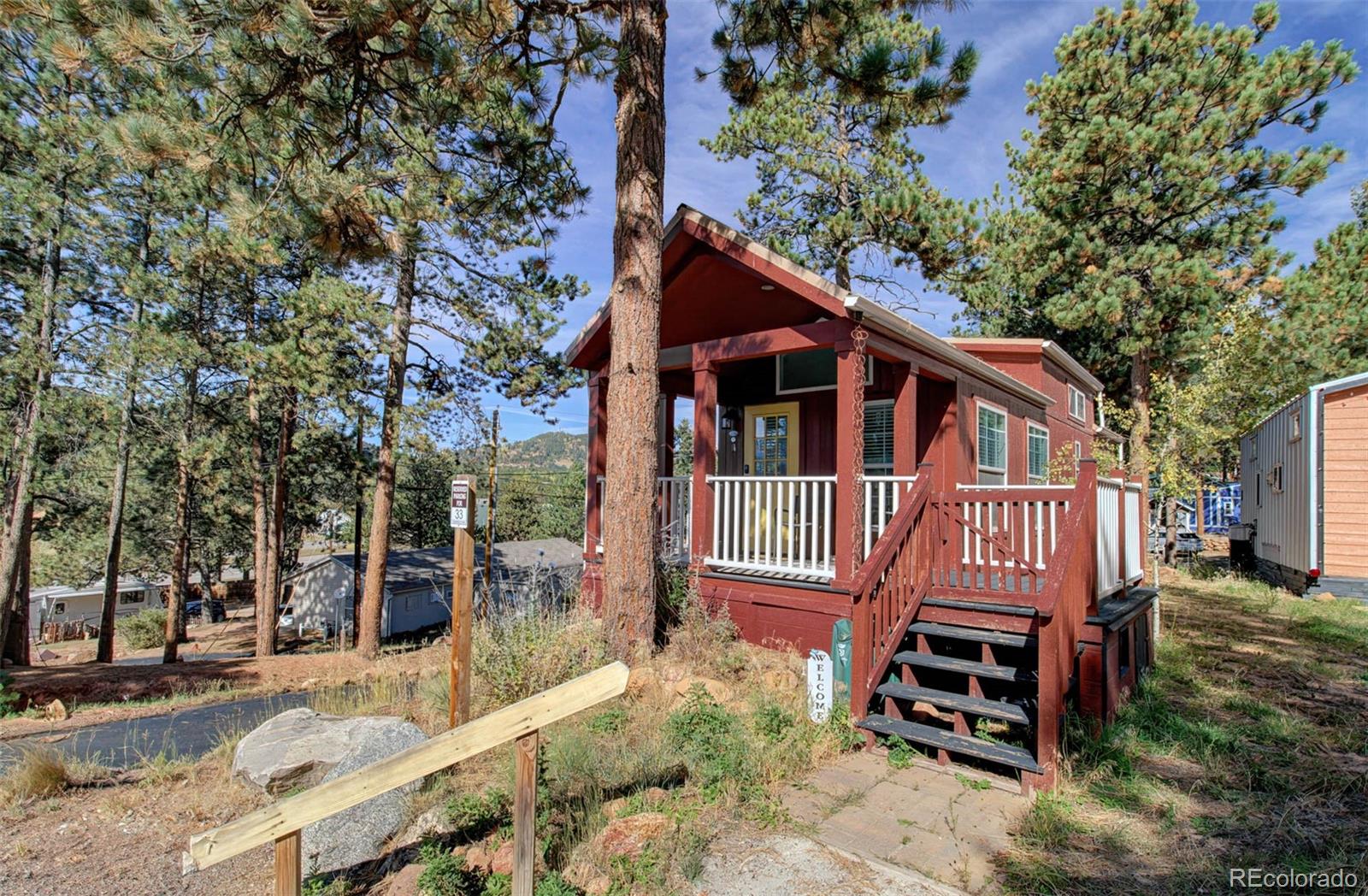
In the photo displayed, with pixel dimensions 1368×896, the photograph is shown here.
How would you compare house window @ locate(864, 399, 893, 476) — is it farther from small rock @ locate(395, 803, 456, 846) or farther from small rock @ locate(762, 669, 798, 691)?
small rock @ locate(395, 803, 456, 846)

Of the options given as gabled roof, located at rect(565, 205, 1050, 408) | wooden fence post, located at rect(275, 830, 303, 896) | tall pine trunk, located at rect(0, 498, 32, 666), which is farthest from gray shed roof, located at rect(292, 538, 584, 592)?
wooden fence post, located at rect(275, 830, 303, 896)

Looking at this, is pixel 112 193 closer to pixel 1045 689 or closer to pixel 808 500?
pixel 808 500

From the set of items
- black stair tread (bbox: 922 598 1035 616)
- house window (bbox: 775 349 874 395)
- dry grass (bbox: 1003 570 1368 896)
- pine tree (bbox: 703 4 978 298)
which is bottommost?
dry grass (bbox: 1003 570 1368 896)

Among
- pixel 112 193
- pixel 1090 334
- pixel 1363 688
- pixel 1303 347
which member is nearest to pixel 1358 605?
pixel 1363 688

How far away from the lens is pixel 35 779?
4.21 m

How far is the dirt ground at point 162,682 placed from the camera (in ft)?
23.9

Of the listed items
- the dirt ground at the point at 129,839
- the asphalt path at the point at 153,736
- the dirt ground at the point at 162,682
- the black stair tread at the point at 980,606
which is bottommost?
the dirt ground at the point at 162,682

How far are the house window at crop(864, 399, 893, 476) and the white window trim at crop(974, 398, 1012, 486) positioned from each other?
1114mm

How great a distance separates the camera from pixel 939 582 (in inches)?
226

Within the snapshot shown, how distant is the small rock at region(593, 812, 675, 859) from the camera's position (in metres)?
3.23

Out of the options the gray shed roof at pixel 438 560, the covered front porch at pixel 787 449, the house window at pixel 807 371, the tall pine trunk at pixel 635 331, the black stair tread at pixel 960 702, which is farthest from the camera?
the gray shed roof at pixel 438 560

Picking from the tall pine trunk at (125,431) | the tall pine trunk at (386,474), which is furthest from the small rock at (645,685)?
the tall pine trunk at (125,431)

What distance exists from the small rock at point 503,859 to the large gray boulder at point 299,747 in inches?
49.6

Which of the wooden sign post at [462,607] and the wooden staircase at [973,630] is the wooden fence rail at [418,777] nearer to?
the wooden sign post at [462,607]
